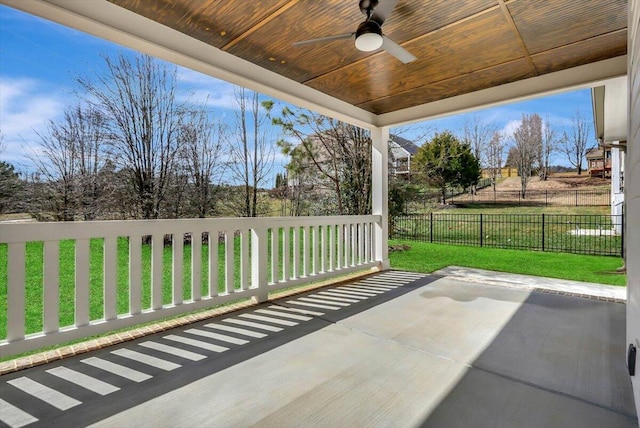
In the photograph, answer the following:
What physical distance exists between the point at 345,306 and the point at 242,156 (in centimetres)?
398

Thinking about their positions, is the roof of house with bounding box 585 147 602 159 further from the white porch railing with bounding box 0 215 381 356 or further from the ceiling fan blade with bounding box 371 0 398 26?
the ceiling fan blade with bounding box 371 0 398 26

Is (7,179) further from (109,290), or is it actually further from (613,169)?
(613,169)

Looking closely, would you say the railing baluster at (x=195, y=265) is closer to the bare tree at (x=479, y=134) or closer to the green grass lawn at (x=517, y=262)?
the green grass lawn at (x=517, y=262)

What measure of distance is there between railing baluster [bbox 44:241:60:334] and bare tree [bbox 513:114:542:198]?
13.5 meters

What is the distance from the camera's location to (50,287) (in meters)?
2.18

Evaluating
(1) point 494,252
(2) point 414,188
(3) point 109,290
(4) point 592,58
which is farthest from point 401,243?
(3) point 109,290

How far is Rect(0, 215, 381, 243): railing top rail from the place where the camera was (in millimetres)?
2033

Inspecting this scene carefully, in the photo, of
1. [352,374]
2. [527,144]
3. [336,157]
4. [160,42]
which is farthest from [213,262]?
[527,144]

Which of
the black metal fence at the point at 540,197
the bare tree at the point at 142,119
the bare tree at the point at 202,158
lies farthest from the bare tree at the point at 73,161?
the black metal fence at the point at 540,197

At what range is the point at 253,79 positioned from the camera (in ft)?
10.9

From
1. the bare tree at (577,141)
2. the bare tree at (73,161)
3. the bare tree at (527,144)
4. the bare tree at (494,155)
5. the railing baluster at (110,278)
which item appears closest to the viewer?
the railing baluster at (110,278)

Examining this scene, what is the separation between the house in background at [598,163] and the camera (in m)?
10.5

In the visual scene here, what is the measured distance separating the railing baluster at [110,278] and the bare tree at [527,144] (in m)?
13.1

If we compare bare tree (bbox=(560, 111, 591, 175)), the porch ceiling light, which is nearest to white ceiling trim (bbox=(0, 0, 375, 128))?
the porch ceiling light
